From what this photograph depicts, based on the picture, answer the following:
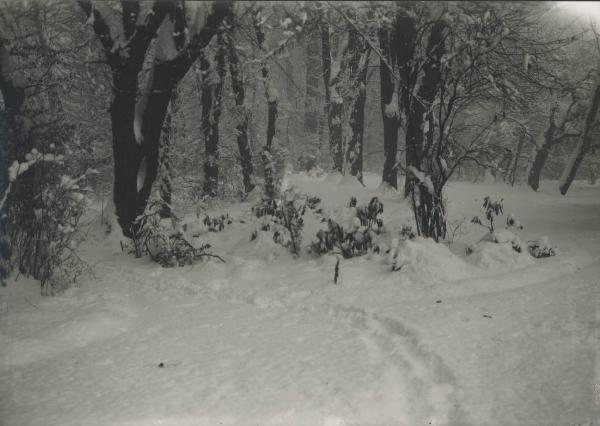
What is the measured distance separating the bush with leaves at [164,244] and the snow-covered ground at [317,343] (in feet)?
0.96

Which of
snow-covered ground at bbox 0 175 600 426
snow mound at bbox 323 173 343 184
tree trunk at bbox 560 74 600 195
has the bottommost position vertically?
snow-covered ground at bbox 0 175 600 426

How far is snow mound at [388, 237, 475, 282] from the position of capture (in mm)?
5152

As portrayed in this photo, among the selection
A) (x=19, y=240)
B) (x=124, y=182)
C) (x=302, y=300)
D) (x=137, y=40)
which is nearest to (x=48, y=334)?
(x=19, y=240)

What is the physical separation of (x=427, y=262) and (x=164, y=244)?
12.4 ft

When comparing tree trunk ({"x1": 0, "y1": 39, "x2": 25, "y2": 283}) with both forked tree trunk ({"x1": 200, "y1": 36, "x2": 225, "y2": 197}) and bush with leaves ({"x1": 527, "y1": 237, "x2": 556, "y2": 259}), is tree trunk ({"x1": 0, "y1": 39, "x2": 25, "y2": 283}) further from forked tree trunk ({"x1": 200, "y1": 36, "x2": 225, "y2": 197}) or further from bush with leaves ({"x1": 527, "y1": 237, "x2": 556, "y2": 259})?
forked tree trunk ({"x1": 200, "y1": 36, "x2": 225, "y2": 197})

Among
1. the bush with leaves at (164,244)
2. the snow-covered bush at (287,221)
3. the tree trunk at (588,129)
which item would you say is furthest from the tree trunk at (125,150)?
the tree trunk at (588,129)

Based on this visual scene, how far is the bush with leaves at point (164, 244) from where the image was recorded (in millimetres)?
6492

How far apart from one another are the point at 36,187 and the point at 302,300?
3276mm

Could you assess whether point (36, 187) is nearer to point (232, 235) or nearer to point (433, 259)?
point (232, 235)

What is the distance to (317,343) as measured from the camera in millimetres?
3707

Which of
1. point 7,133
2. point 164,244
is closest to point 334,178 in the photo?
point 164,244

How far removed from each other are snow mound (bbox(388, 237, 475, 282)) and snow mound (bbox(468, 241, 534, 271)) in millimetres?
190

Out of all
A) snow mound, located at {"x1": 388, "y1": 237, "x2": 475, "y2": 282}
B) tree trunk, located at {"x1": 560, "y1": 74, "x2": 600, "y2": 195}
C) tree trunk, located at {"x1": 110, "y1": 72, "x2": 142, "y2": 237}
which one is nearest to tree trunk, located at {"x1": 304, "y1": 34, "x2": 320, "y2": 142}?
tree trunk, located at {"x1": 560, "y1": 74, "x2": 600, "y2": 195}

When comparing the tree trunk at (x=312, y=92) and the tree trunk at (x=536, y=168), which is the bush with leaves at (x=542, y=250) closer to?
the tree trunk at (x=536, y=168)
